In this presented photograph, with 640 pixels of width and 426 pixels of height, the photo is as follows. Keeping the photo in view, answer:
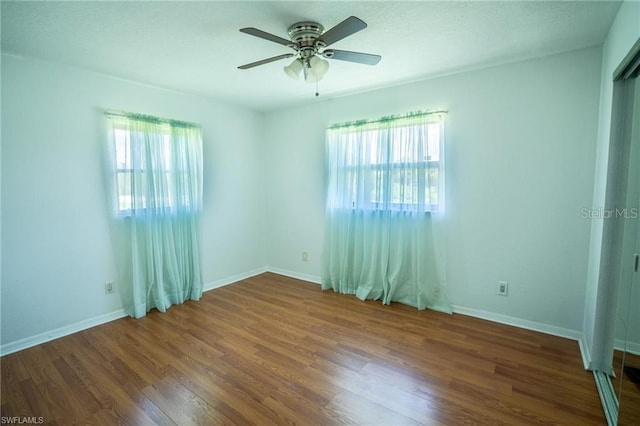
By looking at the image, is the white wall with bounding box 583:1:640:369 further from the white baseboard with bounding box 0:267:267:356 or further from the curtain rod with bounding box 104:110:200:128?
the white baseboard with bounding box 0:267:267:356

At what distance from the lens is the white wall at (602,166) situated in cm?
174

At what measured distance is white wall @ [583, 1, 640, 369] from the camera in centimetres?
174

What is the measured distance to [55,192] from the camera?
2602 mm

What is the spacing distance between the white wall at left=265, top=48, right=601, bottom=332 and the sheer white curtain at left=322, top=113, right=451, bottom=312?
6.4 inches

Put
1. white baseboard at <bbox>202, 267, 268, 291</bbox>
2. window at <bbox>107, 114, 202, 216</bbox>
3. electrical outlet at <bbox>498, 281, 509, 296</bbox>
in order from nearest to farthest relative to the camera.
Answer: electrical outlet at <bbox>498, 281, 509, 296</bbox> → window at <bbox>107, 114, 202, 216</bbox> → white baseboard at <bbox>202, 267, 268, 291</bbox>

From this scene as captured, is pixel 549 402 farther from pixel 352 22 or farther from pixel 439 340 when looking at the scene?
pixel 352 22

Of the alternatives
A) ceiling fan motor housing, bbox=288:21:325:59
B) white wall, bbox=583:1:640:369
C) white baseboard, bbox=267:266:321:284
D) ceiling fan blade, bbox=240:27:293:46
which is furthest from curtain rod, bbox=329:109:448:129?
white baseboard, bbox=267:266:321:284

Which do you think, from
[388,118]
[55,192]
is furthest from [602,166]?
[55,192]

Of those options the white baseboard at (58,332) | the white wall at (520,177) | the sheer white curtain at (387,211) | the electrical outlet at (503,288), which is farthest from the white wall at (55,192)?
the electrical outlet at (503,288)

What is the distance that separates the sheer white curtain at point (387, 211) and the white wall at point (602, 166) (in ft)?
3.76

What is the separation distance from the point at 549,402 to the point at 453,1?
2540 mm

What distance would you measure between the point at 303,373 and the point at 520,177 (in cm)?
253

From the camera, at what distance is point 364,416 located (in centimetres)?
171

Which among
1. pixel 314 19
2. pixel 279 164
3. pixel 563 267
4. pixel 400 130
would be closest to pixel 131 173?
pixel 279 164
